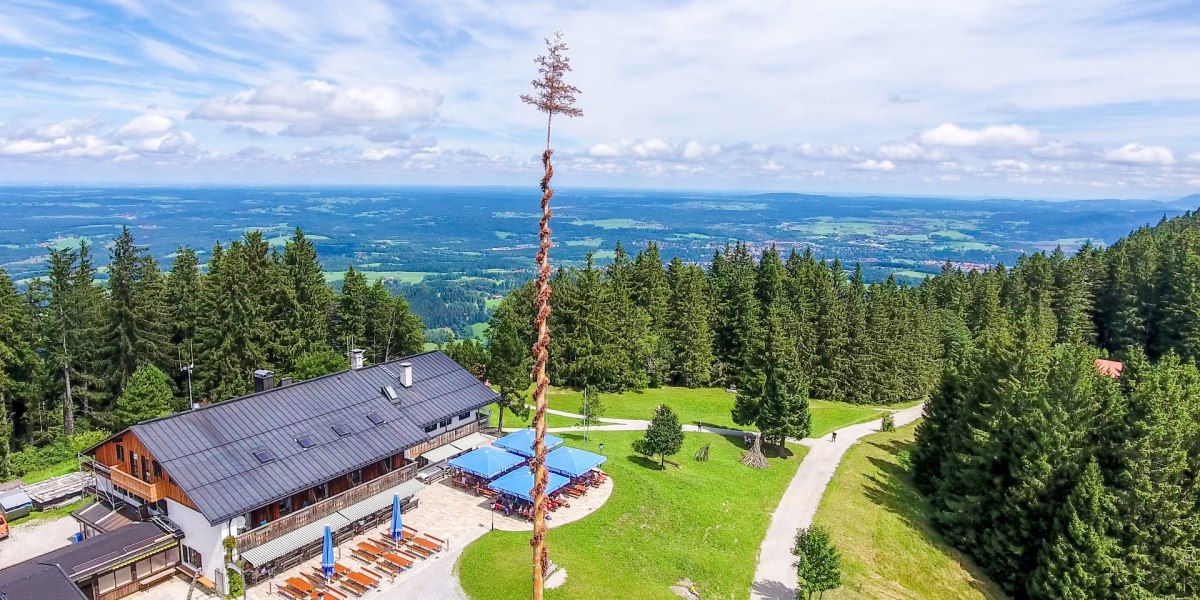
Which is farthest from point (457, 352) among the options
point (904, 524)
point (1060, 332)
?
point (1060, 332)

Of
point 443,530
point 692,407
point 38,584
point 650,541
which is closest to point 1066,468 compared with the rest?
point 650,541

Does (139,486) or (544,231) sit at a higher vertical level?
(544,231)

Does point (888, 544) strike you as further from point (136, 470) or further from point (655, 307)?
point (655, 307)

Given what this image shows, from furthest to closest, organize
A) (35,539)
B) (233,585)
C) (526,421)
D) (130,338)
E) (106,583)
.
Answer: (526,421) → (130,338) → (35,539) → (233,585) → (106,583)

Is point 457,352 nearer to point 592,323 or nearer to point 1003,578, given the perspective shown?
point 592,323

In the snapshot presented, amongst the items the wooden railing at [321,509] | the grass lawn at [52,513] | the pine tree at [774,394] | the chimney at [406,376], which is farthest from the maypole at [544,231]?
the pine tree at [774,394]

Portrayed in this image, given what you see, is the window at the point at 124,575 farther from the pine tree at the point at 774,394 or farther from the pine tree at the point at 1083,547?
the pine tree at the point at 1083,547

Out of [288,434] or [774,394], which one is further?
[774,394]
